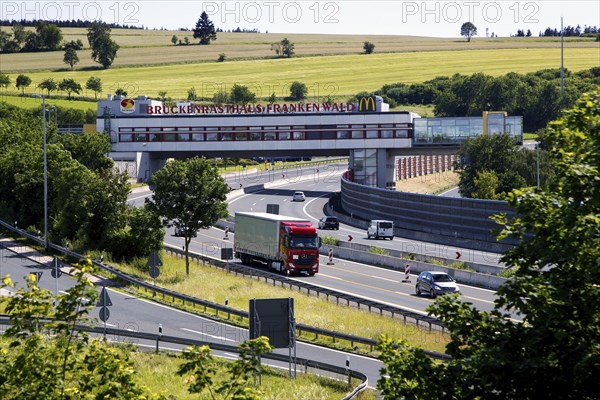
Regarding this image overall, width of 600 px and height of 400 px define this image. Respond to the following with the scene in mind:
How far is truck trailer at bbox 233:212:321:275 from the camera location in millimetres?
65375

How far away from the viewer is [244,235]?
7175 centimetres

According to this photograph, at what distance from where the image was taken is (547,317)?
1761 cm

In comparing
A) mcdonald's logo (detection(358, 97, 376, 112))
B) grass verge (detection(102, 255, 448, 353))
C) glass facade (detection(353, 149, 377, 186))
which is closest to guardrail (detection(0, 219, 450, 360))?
grass verge (detection(102, 255, 448, 353))

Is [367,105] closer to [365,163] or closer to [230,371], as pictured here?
[365,163]

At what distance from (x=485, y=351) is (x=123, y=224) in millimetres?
53089

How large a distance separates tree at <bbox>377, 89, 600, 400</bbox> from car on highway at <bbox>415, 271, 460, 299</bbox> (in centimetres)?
3670

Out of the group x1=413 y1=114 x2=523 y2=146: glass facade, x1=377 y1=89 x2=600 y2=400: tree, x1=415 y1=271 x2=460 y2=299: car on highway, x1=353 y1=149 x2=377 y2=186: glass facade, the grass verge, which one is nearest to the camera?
x1=377 y1=89 x2=600 y2=400: tree

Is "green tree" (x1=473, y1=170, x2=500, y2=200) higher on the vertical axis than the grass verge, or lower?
higher

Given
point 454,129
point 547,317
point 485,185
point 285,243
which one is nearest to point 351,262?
point 285,243

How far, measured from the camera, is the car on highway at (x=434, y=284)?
5588 cm

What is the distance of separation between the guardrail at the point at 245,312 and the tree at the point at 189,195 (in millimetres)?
3577

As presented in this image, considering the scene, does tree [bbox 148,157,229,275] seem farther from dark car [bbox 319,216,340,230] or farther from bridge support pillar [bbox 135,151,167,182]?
bridge support pillar [bbox 135,151,167,182]

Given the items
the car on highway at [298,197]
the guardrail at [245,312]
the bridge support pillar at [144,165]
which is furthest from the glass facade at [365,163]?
the guardrail at [245,312]

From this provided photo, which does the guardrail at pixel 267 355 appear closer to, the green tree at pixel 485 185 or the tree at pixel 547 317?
the tree at pixel 547 317
